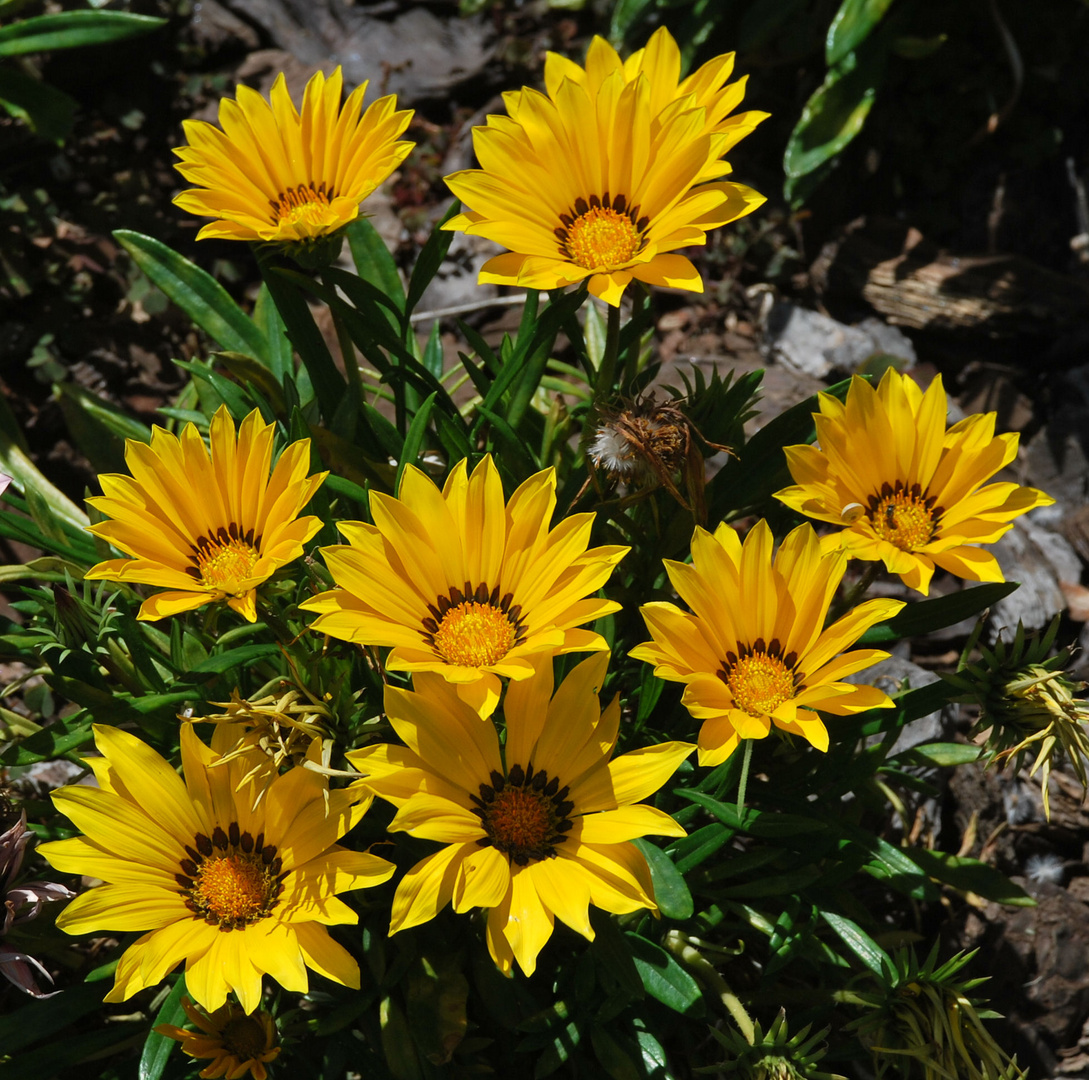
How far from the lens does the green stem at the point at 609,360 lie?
1.79 meters

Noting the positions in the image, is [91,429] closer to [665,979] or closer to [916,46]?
[665,979]

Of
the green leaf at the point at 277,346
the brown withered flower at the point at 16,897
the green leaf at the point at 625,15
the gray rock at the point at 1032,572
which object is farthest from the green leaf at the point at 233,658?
the green leaf at the point at 625,15

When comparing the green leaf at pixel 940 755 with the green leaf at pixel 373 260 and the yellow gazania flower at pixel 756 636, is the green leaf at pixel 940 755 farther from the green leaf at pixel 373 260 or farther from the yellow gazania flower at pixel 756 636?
the green leaf at pixel 373 260

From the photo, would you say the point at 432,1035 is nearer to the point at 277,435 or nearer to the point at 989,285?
the point at 277,435

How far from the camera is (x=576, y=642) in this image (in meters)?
1.44

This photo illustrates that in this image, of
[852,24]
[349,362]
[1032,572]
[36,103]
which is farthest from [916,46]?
[36,103]

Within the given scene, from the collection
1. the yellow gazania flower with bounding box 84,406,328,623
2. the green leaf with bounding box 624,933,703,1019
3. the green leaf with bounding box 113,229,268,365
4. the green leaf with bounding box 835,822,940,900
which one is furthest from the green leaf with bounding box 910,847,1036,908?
the green leaf with bounding box 113,229,268,365

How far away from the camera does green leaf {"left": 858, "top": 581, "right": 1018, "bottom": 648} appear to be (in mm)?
1863

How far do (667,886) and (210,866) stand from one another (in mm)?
720

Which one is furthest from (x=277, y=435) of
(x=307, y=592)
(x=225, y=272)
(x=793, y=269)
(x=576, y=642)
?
(x=793, y=269)

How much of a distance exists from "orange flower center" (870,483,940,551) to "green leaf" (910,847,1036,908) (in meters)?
0.77

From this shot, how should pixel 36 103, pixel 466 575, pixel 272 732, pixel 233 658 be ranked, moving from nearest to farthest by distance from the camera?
pixel 272 732, pixel 466 575, pixel 233 658, pixel 36 103

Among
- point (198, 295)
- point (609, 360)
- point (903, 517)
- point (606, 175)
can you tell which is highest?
point (606, 175)

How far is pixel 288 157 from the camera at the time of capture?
1910 mm
